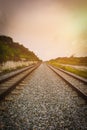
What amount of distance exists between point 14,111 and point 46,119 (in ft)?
4.05

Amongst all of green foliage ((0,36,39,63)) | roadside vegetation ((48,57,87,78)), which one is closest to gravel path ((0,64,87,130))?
roadside vegetation ((48,57,87,78))

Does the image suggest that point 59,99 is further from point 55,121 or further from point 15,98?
point 55,121

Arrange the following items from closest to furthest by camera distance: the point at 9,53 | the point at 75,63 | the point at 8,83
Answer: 1. the point at 8,83
2. the point at 9,53
3. the point at 75,63

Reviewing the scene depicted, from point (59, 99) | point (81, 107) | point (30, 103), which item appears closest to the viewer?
point (81, 107)

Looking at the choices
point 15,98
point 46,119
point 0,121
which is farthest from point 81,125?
point 15,98

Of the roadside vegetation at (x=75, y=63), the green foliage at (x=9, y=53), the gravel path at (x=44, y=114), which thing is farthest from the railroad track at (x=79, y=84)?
the green foliage at (x=9, y=53)

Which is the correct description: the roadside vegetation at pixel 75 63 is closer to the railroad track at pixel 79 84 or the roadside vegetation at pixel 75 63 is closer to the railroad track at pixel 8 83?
the railroad track at pixel 79 84

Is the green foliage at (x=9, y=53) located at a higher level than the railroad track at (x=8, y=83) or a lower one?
higher

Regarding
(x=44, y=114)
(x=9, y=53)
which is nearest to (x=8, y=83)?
(x=44, y=114)

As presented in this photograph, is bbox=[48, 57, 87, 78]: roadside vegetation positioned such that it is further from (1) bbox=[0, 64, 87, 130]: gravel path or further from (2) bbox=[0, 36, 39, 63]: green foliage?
(1) bbox=[0, 64, 87, 130]: gravel path

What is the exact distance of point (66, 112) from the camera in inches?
214

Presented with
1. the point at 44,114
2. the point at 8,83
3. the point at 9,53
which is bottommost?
the point at 44,114

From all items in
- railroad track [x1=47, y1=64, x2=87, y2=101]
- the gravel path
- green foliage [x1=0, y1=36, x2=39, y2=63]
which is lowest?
the gravel path

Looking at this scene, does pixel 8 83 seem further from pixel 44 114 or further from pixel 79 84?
pixel 44 114
